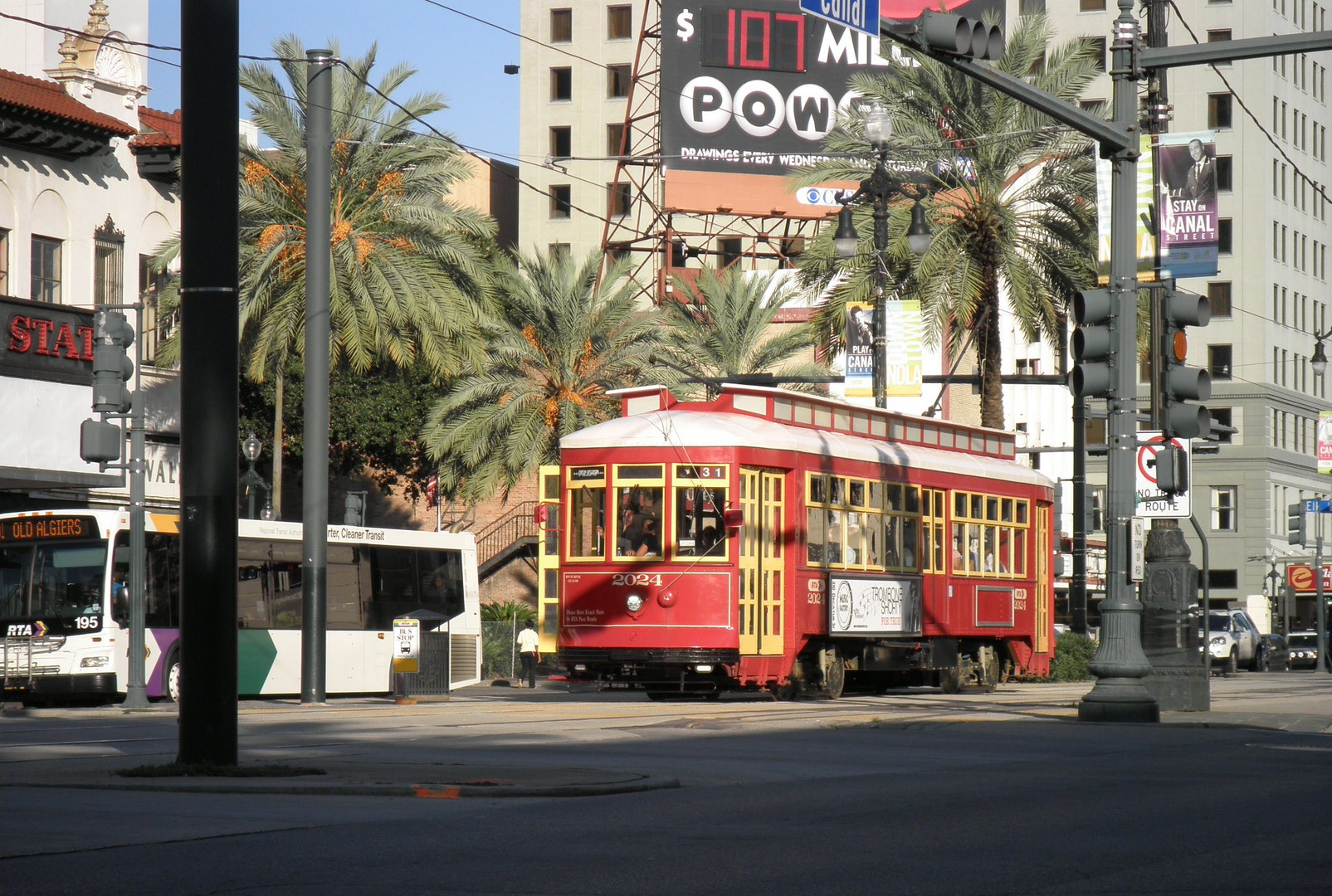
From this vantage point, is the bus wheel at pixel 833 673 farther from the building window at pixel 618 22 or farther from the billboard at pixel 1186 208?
the building window at pixel 618 22

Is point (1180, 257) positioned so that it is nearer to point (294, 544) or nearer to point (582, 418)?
point (294, 544)

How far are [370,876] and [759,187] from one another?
57.6m

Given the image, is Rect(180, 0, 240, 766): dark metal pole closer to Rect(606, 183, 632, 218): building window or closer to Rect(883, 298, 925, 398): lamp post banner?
Rect(883, 298, 925, 398): lamp post banner

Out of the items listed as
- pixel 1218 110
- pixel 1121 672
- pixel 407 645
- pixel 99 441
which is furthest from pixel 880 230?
pixel 1218 110

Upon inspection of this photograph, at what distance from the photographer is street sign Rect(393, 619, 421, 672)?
2606 cm

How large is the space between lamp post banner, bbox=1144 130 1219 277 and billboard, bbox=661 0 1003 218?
137ft

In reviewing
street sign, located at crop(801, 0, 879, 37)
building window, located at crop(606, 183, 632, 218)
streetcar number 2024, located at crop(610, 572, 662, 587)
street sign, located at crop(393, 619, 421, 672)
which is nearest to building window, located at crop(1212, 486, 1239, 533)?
building window, located at crop(606, 183, 632, 218)

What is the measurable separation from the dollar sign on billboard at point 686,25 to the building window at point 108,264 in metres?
31.5

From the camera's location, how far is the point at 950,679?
28062 millimetres

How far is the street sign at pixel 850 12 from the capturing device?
48.5 ft

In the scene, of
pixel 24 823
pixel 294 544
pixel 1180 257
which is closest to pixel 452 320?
pixel 294 544

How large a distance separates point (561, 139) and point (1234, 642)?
135ft

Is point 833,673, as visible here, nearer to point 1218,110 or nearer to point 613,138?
point 613,138

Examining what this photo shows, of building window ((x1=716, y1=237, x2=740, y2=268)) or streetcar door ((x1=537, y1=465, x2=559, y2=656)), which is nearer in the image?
streetcar door ((x1=537, y1=465, x2=559, y2=656))
